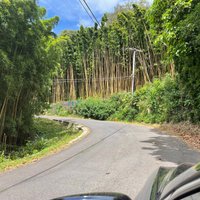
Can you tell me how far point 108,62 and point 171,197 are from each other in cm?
2673

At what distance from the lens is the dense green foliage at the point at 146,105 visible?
15664mm

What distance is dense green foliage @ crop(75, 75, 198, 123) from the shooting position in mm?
15664

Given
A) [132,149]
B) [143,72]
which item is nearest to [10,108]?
[132,149]

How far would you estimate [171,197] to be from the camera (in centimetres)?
147

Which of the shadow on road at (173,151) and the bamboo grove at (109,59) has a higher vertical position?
the bamboo grove at (109,59)

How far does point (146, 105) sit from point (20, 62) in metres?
9.95

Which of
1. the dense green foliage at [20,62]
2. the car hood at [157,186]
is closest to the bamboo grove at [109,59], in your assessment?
the dense green foliage at [20,62]

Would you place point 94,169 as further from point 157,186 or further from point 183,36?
point 183,36

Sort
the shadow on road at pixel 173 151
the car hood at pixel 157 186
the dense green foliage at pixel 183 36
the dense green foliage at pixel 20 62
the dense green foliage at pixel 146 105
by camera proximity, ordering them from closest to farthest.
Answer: the car hood at pixel 157 186, the shadow on road at pixel 173 151, the dense green foliage at pixel 183 36, the dense green foliage at pixel 20 62, the dense green foliage at pixel 146 105

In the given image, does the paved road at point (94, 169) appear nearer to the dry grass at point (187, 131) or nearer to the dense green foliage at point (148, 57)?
the dry grass at point (187, 131)

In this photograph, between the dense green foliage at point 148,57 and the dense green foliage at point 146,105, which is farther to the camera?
the dense green foliage at point 146,105

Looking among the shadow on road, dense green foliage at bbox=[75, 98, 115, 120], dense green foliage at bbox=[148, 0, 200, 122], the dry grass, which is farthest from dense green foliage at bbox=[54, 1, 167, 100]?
the shadow on road

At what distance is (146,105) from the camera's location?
62.3ft

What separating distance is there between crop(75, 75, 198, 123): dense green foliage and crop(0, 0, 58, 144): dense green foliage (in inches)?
261
